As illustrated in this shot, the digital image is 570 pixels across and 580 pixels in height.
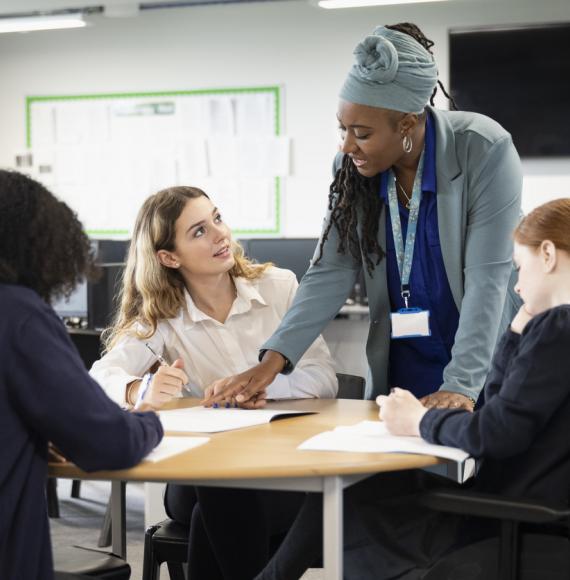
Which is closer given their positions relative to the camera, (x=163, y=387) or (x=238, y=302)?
(x=163, y=387)

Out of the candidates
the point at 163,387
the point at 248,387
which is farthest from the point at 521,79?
the point at 163,387

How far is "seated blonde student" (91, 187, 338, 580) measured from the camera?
7.16 ft

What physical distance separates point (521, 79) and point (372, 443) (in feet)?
15.1

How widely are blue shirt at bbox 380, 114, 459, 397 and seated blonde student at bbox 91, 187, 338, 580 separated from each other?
0.80 ft

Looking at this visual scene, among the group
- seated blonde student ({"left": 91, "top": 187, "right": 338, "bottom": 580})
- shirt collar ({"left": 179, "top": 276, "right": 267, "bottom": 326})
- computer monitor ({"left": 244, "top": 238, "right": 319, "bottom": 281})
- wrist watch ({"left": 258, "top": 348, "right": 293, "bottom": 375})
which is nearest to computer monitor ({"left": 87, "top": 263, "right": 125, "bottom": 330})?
computer monitor ({"left": 244, "top": 238, "right": 319, "bottom": 281})

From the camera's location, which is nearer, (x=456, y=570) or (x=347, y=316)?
(x=456, y=570)

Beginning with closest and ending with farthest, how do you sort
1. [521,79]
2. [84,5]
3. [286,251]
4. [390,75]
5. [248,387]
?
1. [390,75]
2. [248,387]
3. [286,251]
4. [521,79]
5. [84,5]

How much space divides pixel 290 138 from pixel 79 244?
4.76m

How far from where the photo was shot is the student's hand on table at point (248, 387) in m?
1.98

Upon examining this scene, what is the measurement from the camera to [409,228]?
207 centimetres

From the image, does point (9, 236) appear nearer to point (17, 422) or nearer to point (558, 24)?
point (17, 422)

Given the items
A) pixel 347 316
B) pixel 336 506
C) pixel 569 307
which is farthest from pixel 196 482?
pixel 347 316

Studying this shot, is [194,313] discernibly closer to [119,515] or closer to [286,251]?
[119,515]

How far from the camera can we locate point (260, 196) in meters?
6.13
